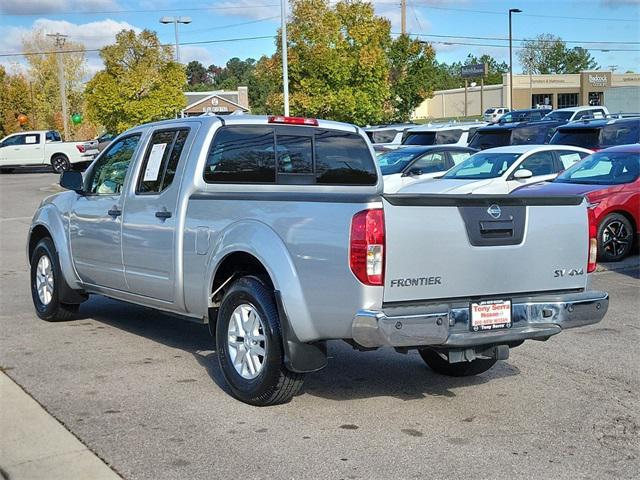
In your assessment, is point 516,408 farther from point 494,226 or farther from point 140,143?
point 140,143

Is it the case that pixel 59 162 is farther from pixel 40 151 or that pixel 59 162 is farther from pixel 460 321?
pixel 460 321

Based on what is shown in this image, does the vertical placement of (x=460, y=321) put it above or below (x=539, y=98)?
below

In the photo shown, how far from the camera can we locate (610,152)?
13.0 metres

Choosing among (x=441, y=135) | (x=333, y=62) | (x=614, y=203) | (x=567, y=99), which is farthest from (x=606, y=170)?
(x=567, y=99)

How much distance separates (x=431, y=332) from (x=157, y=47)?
3403 centimetres

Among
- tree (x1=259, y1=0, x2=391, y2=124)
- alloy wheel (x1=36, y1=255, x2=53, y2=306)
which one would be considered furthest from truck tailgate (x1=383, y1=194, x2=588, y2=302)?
tree (x1=259, y1=0, x2=391, y2=124)

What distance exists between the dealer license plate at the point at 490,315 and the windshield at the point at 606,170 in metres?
7.63

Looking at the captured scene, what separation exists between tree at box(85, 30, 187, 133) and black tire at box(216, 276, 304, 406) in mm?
31314

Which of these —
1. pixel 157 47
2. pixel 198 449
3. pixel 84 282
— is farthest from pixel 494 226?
pixel 157 47

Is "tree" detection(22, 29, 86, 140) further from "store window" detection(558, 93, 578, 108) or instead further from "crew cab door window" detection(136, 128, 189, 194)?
"crew cab door window" detection(136, 128, 189, 194)

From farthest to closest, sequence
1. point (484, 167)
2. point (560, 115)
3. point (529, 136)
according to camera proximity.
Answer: point (560, 115) < point (529, 136) < point (484, 167)

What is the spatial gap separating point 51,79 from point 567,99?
178 feet

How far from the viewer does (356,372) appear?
6.82 m

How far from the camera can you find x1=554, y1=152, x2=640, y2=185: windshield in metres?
12.4
